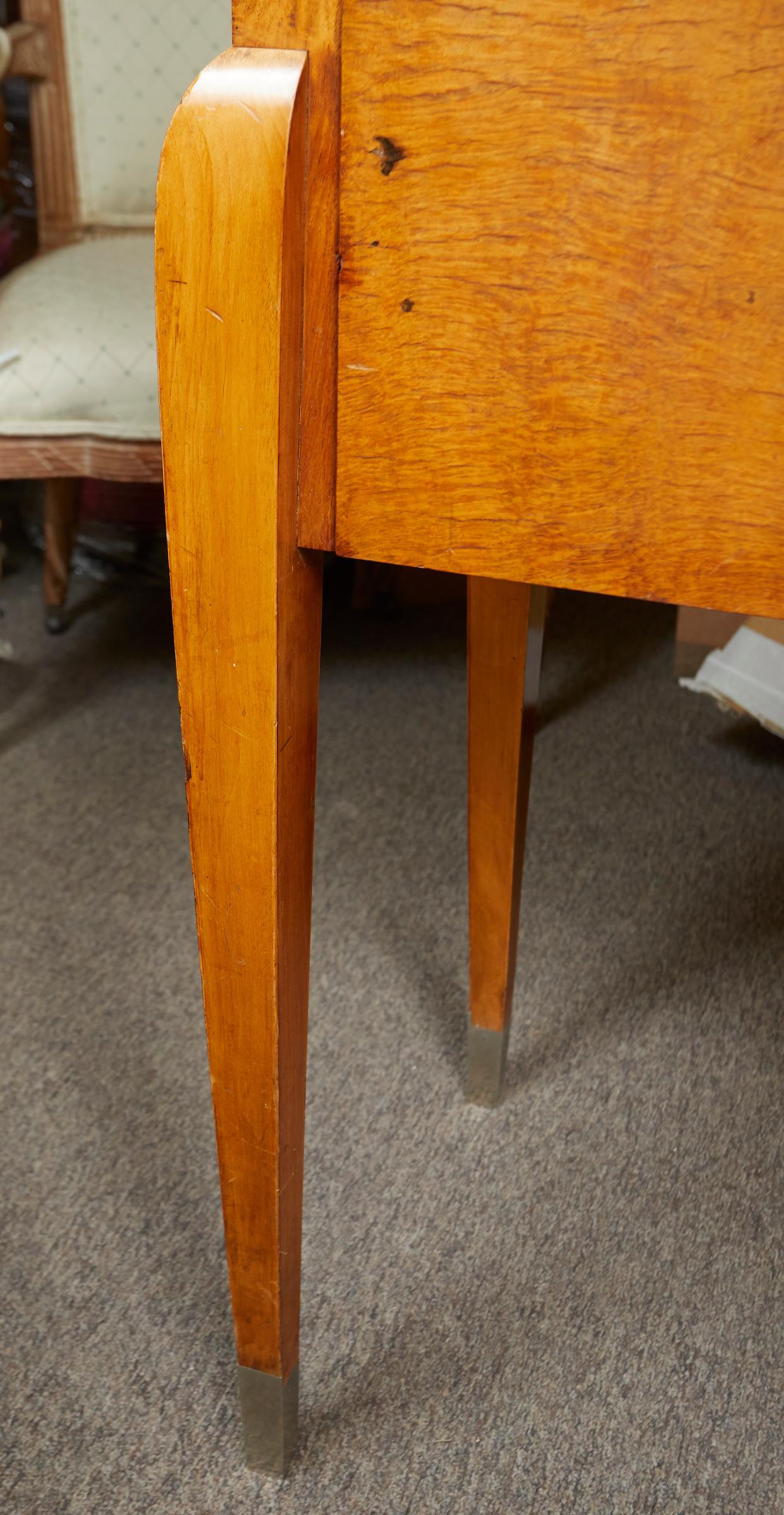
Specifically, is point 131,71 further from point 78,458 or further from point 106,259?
point 78,458

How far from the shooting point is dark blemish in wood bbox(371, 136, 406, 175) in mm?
362

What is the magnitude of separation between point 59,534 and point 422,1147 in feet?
3.21

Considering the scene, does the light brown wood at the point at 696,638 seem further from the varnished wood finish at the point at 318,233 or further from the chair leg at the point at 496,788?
the varnished wood finish at the point at 318,233

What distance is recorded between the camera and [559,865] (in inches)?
44.9

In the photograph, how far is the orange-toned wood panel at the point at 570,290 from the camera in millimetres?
332

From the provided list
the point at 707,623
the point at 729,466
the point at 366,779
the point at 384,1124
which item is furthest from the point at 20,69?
the point at 729,466

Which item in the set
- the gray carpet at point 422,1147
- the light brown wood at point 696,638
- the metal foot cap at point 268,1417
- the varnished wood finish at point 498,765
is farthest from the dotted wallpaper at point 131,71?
the metal foot cap at point 268,1417

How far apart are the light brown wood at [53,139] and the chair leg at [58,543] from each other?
1.05 ft

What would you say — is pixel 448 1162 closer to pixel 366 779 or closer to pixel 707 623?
pixel 366 779

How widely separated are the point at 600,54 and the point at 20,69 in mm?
1357

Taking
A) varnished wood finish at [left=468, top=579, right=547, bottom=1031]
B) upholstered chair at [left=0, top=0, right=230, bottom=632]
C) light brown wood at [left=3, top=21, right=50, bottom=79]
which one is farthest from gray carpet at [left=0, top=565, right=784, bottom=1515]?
light brown wood at [left=3, top=21, right=50, bottom=79]

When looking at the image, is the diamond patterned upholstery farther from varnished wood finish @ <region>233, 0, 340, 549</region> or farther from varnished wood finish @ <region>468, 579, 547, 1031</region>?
varnished wood finish @ <region>233, 0, 340, 549</region>

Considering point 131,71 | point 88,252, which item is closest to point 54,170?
point 131,71

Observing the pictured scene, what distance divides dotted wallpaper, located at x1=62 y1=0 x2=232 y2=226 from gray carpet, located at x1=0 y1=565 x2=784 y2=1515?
2.22ft
